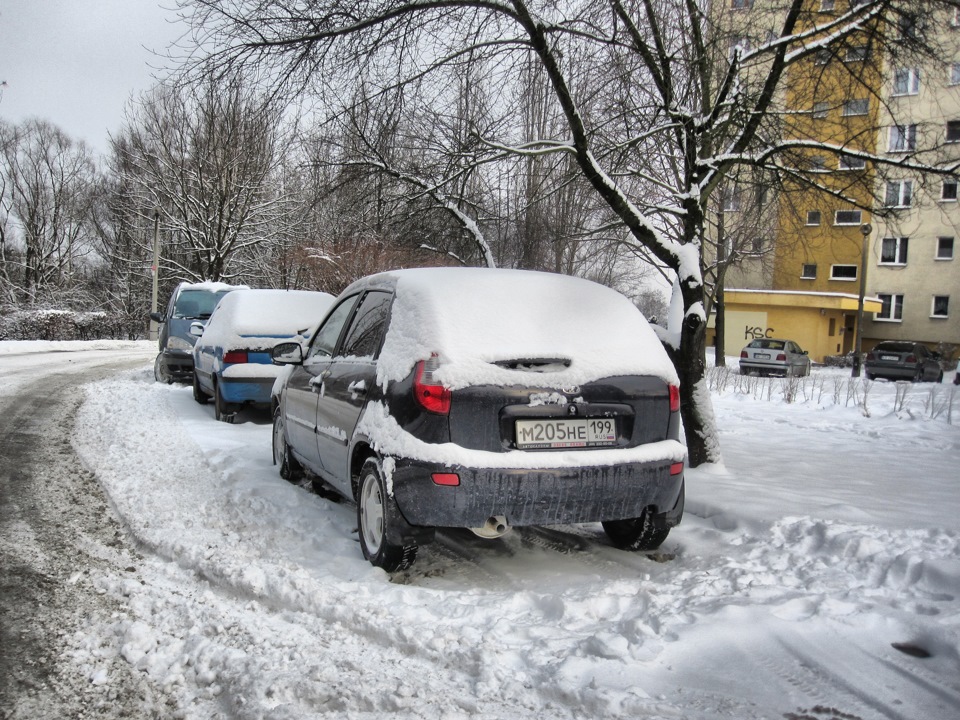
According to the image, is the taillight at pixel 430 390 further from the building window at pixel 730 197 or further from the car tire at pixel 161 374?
the car tire at pixel 161 374

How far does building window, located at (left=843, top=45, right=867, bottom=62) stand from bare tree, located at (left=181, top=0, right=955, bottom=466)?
0.37 feet

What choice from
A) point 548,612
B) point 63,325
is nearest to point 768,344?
point 548,612

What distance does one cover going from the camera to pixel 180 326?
1391cm

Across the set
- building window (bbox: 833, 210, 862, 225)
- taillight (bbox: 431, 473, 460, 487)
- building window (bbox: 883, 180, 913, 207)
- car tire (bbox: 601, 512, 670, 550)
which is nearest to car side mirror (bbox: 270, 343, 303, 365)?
taillight (bbox: 431, 473, 460, 487)

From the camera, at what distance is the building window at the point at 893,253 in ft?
129

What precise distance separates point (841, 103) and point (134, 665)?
730 centimetres

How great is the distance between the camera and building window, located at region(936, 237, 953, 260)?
3841 cm

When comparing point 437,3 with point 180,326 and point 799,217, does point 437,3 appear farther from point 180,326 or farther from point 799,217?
point 180,326

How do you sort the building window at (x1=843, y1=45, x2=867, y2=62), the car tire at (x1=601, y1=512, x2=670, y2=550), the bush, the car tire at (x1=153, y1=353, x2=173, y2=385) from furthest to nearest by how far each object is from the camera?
1. the bush
2. the car tire at (x1=153, y1=353, x2=173, y2=385)
3. the building window at (x1=843, y1=45, x2=867, y2=62)
4. the car tire at (x1=601, y1=512, x2=670, y2=550)

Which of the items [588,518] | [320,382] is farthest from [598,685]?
[320,382]

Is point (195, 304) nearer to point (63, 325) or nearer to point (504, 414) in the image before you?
point (504, 414)

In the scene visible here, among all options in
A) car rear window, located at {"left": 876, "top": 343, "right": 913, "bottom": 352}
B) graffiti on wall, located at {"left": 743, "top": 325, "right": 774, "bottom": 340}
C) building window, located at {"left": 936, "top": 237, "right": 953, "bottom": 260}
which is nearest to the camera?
car rear window, located at {"left": 876, "top": 343, "right": 913, "bottom": 352}

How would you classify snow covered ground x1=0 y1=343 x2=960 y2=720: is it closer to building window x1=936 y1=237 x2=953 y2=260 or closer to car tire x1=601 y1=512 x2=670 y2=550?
car tire x1=601 y1=512 x2=670 y2=550

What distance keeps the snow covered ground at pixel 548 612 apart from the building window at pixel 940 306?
3754 cm
